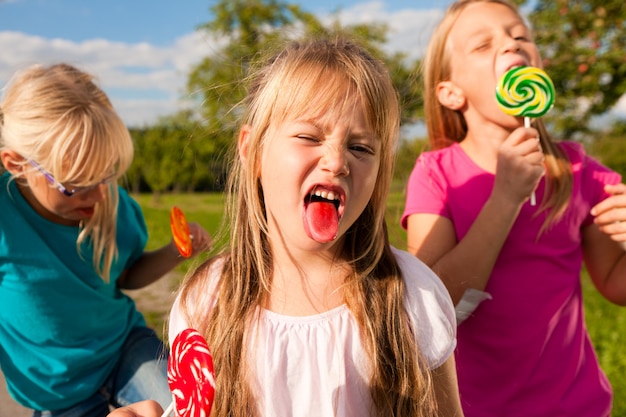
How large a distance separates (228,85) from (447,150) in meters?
0.92

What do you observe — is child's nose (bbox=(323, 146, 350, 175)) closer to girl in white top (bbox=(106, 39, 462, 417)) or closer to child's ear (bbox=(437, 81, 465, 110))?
girl in white top (bbox=(106, 39, 462, 417))

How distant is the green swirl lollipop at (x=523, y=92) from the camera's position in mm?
2162

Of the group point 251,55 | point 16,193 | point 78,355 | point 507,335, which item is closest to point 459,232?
point 507,335

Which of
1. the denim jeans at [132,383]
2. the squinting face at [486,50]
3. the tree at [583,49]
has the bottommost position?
the denim jeans at [132,383]

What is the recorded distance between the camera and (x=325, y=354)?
5.61 feet

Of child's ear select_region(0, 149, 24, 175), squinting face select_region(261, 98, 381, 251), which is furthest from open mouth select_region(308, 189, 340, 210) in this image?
child's ear select_region(0, 149, 24, 175)

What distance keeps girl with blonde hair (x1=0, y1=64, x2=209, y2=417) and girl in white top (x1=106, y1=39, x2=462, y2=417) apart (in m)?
1.06

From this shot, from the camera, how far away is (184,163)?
25062 mm

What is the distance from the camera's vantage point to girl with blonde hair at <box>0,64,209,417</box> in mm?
2607

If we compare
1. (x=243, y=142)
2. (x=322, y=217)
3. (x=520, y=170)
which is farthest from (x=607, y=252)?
(x=243, y=142)

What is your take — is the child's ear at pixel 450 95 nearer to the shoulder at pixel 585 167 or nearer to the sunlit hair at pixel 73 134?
the shoulder at pixel 585 167

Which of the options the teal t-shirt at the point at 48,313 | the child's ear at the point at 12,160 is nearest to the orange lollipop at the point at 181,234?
the teal t-shirt at the point at 48,313

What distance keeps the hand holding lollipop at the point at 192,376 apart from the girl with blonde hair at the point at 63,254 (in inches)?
47.5

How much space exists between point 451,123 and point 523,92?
14.0 inches
